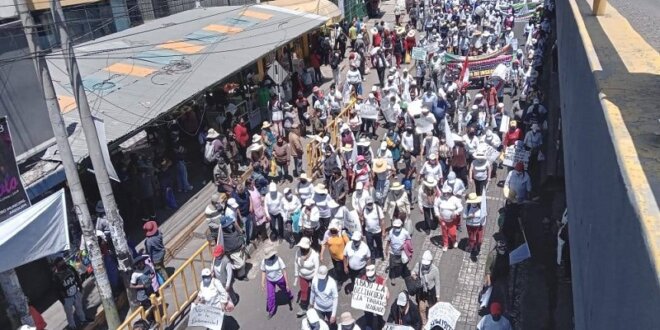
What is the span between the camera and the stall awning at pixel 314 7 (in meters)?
23.0

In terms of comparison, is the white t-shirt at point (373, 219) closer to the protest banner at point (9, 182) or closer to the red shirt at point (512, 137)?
the red shirt at point (512, 137)

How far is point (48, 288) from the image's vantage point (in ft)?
36.7

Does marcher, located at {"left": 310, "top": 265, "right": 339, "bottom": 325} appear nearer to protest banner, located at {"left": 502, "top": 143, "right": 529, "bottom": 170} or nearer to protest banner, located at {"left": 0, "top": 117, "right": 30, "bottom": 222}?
protest banner, located at {"left": 0, "top": 117, "right": 30, "bottom": 222}

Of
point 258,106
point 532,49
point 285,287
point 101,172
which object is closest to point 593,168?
point 285,287

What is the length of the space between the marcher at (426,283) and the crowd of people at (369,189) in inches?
0.7

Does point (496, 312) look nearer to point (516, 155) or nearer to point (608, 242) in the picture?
point (608, 242)

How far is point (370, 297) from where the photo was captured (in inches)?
352

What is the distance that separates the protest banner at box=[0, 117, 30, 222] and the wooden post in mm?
8582

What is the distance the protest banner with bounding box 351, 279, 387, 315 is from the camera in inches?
349

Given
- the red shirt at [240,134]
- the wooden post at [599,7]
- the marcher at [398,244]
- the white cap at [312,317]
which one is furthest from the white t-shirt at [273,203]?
the wooden post at [599,7]

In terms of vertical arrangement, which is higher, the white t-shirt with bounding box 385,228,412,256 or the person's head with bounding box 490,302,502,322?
the person's head with bounding box 490,302,502,322

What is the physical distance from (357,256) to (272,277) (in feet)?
4.75

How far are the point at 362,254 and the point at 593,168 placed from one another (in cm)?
553

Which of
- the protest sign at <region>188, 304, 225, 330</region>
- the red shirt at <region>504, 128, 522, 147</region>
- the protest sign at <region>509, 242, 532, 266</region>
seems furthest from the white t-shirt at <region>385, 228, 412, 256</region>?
the red shirt at <region>504, 128, 522, 147</region>
